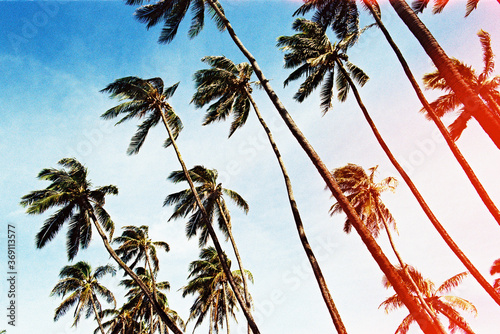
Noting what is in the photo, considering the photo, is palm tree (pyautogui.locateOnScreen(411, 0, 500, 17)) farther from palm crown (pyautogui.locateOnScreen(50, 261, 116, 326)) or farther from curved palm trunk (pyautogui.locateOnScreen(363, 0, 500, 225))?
palm crown (pyautogui.locateOnScreen(50, 261, 116, 326))

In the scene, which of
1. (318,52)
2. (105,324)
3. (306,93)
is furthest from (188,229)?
(105,324)

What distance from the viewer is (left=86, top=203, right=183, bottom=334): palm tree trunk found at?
45.6 feet

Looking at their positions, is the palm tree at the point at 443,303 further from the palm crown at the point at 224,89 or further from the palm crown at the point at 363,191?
the palm crown at the point at 224,89

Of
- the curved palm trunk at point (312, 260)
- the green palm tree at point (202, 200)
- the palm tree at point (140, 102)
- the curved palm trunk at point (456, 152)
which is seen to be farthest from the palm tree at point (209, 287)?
the curved palm trunk at point (456, 152)

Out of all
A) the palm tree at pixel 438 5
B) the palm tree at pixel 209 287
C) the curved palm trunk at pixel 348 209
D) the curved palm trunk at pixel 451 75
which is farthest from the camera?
the palm tree at pixel 209 287

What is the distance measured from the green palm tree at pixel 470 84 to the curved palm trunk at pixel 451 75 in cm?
963

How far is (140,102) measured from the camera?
17.2 meters

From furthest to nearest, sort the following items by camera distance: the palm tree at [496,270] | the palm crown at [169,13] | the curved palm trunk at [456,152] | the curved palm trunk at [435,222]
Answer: the palm tree at [496,270]
the palm crown at [169,13]
the curved palm trunk at [456,152]
the curved palm trunk at [435,222]

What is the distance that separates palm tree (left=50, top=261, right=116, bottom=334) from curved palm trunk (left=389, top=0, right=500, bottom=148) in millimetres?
30751

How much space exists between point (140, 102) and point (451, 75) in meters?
15.4

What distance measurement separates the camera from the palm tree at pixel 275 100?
6.50 m

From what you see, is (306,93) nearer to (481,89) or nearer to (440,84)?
(440,84)

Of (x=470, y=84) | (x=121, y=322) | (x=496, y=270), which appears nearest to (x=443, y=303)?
(x=496, y=270)

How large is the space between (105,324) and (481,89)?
42.9 m
